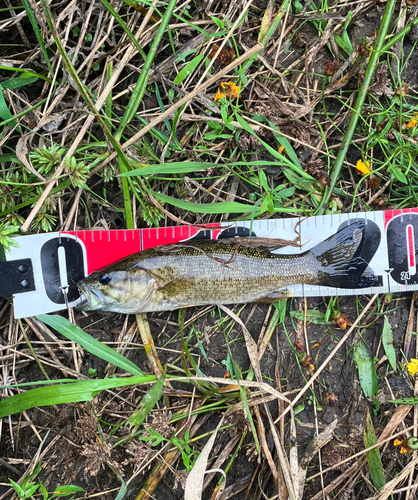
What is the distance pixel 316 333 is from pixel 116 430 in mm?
1792

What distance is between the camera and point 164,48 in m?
3.34

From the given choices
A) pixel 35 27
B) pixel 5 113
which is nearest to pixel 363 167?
pixel 35 27

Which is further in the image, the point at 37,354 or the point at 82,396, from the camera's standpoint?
the point at 37,354

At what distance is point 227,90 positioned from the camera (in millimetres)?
3252

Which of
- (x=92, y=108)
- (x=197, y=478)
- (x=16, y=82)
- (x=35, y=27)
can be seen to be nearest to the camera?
(x=197, y=478)

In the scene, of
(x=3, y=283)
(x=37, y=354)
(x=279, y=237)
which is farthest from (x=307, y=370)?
(x=3, y=283)

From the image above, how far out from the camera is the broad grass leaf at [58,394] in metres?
2.85

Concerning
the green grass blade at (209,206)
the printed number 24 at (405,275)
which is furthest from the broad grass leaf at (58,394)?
the printed number 24 at (405,275)

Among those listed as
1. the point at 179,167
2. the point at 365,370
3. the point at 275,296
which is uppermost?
the point at 179,167

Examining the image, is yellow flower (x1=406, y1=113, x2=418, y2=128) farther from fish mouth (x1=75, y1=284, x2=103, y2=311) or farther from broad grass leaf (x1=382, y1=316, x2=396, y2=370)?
fish mouth (x1=75, y1=284, x2=103, y2=311)

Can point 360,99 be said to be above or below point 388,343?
above

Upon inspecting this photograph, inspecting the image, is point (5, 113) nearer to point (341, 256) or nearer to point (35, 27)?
point (35, 27)

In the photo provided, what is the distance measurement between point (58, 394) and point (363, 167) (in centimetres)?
295

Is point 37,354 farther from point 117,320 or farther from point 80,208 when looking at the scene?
point 80,208
